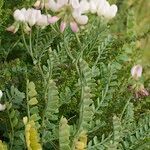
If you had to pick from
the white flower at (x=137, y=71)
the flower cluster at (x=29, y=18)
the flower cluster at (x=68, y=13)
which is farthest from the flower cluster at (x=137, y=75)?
the flower cluster at (x=29, y=18)

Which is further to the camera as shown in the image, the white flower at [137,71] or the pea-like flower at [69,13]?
the white flower at [137,71]

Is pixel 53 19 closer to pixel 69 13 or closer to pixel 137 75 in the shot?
pixel 69 13

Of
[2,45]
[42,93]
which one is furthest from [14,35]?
[42,93]

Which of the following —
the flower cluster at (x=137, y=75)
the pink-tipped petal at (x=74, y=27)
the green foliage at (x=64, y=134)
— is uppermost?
the pink-tipped petal at (x=74, y=27)

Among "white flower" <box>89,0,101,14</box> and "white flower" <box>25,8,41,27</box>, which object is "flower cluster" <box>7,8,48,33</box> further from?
"white flower" <box>89,0,101,14</box>

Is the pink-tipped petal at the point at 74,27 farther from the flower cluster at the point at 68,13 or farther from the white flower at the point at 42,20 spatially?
the white flower at the point at 42,20

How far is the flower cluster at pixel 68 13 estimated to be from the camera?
Answer: 1.49 meters

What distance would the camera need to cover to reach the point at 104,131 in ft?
6.11

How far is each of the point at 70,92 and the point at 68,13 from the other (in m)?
0.38

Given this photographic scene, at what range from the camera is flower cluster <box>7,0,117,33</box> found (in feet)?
4.90

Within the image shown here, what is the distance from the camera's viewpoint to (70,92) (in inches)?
71.7

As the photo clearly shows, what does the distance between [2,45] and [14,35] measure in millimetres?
68

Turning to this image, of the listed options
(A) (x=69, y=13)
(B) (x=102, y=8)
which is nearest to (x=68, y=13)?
(A) (x=69, y=13)

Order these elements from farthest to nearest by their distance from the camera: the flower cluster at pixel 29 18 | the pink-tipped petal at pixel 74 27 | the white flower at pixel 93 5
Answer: the flower cluster at pixel 29 18 < the white flower at pixel 93 5 < the pink-tipped petal at pixel 74 27
